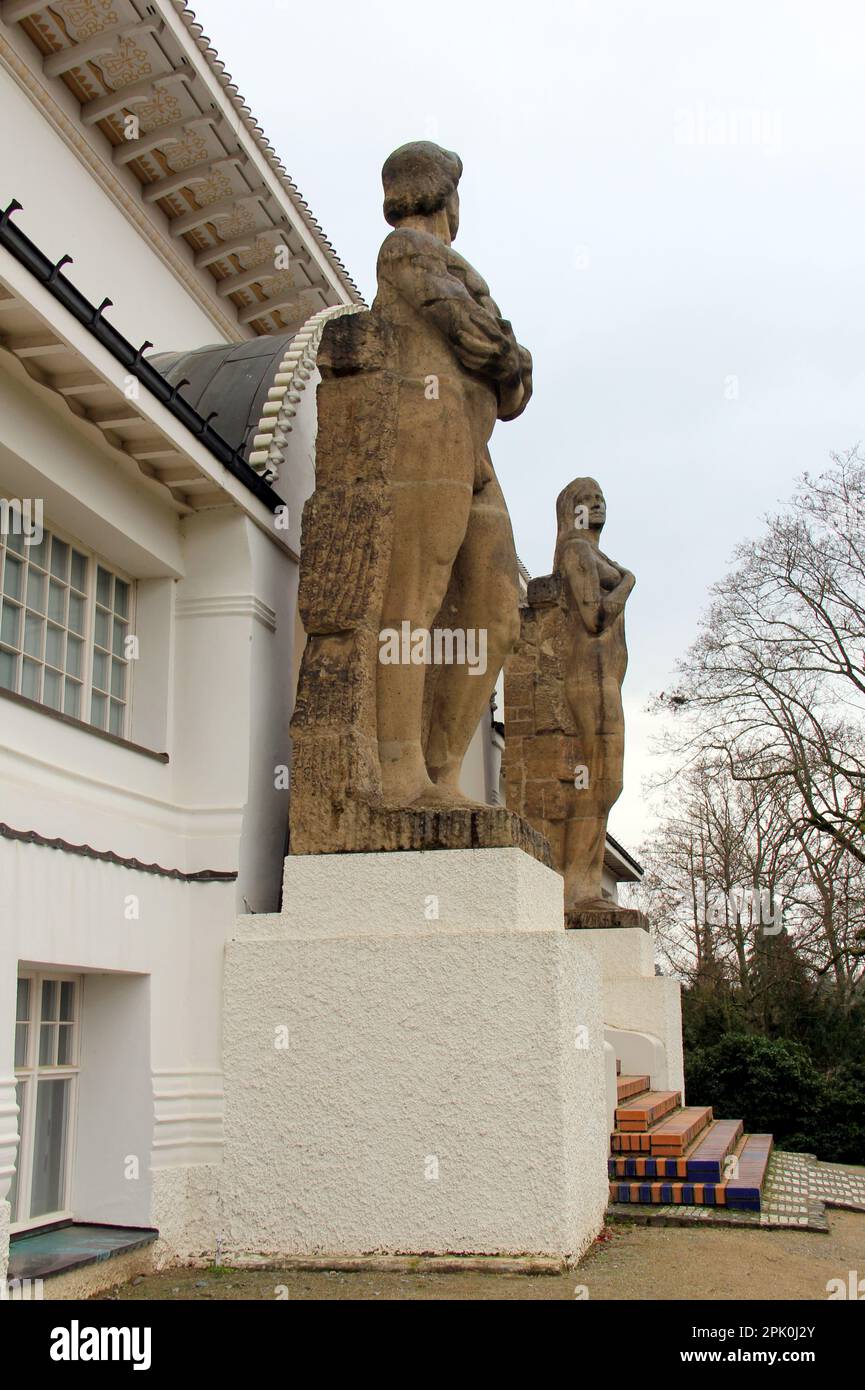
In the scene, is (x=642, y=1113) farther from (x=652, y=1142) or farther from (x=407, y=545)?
(x=407, y=545)

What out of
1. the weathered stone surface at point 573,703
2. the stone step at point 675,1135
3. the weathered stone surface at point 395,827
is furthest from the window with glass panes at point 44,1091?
the weathered stone surface at point 573,703

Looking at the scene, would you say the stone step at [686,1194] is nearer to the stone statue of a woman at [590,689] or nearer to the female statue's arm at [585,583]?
the stone statue of a woman at [590,689]

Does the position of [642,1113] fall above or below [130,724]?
below

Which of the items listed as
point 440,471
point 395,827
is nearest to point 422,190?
point 440,471

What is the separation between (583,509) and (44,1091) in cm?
722

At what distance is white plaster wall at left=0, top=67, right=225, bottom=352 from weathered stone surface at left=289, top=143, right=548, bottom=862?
3.82m

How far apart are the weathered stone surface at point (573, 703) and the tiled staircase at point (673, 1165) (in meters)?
2.84

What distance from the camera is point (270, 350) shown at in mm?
7770

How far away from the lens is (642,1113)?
7.51 meters

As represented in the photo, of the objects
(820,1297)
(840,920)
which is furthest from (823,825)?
(820,1297)

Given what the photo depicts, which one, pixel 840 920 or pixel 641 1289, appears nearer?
pixel 641 1289

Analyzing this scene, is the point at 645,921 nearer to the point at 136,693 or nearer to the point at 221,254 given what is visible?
the point at 136,693

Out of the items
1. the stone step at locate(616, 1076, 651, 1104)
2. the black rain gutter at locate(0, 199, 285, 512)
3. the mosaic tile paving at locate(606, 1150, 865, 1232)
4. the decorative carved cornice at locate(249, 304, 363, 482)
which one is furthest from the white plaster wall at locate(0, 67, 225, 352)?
the mosaic tile paving at locate(606, 1150, 865, 1232)

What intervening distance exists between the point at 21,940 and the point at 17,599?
1.55 m
